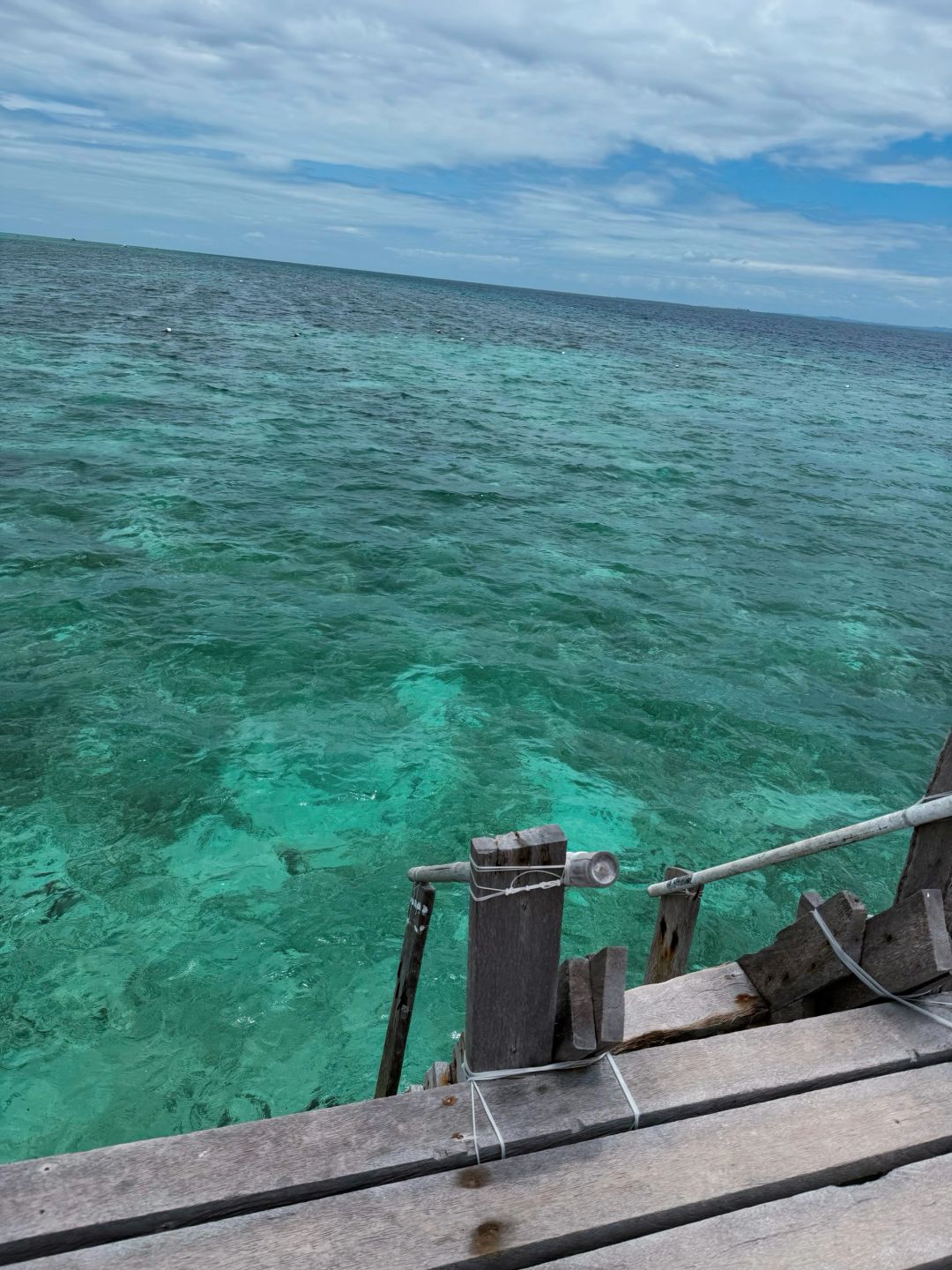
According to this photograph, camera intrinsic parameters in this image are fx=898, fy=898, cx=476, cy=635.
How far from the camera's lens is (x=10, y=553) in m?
14.0

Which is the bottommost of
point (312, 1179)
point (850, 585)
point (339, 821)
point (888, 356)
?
point (339, 821)

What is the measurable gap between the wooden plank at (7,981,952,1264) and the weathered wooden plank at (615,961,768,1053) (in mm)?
285

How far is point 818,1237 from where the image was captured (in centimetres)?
268

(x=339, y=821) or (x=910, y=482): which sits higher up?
(x=910, y=482)

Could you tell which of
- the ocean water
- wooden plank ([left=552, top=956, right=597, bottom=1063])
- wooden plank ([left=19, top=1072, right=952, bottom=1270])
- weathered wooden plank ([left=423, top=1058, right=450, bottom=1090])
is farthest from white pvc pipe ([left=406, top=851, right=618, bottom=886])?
the ocean water

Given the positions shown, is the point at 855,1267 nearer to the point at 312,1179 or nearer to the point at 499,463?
the point at 312,1179

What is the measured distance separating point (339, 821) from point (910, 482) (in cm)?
2583

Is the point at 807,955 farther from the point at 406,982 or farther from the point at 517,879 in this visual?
the point at 406,982

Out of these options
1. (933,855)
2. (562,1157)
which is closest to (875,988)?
(933,855)

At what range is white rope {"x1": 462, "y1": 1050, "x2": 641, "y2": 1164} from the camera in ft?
9.46

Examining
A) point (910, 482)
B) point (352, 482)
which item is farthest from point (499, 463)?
point (910, 482)

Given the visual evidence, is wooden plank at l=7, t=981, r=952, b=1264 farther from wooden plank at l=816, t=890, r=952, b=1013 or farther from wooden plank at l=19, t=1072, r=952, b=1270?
wooden plank at l=816, t=890, r=952, b=1013

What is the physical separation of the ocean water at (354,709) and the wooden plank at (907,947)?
406 cm

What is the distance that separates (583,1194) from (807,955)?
4.83 feet
